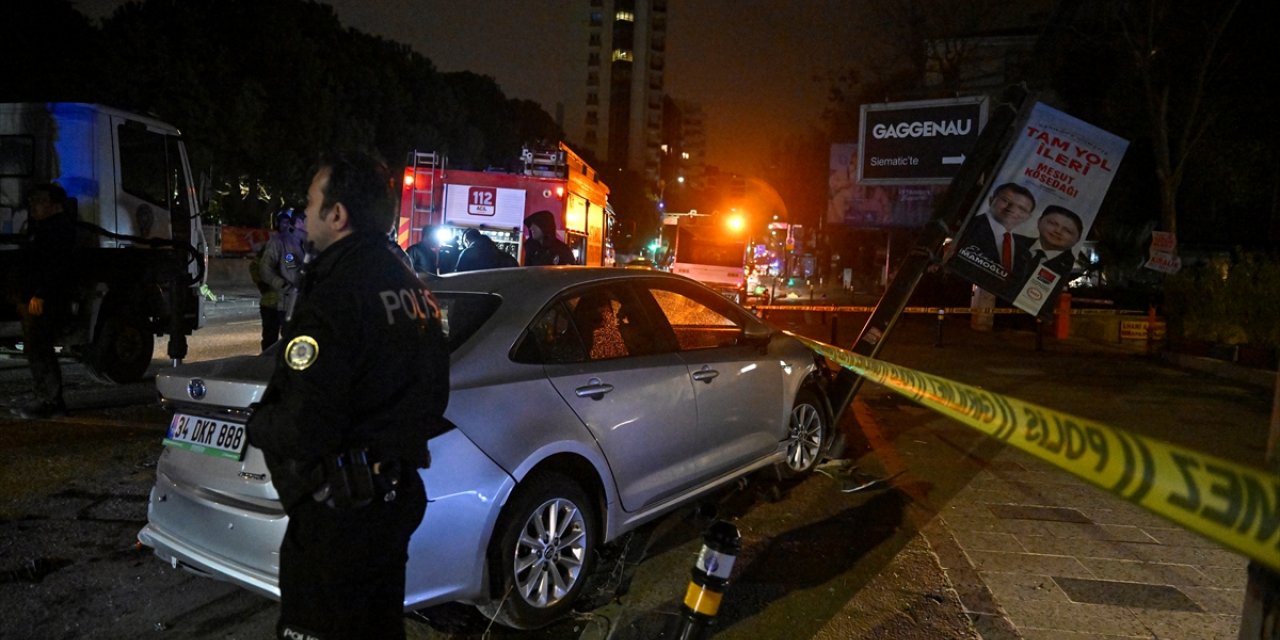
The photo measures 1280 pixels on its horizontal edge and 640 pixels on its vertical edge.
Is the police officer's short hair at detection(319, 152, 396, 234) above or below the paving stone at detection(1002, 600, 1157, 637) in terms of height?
above

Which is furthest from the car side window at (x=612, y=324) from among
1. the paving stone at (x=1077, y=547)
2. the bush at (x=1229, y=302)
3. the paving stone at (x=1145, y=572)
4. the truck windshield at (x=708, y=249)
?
the truck windshield at (x=708, y=249)

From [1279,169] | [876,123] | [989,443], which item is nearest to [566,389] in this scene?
[989,443]

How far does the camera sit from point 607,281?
14.5 ft

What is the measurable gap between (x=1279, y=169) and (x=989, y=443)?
74.0ft

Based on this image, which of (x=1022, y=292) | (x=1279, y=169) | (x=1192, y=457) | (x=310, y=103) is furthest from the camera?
(x=310, y=103)

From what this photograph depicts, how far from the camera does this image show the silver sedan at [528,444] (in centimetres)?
306

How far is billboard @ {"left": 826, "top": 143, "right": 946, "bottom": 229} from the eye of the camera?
30391mm

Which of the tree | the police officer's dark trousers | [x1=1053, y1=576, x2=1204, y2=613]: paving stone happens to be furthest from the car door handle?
the tree

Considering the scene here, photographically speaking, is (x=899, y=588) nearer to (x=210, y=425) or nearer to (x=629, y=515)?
(x=629, y=515)

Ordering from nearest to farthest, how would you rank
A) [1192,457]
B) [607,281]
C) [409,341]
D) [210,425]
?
[1192,457]
[409,341]
[210,425]
[607,281]

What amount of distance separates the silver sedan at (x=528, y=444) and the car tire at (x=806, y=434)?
2.07 feet

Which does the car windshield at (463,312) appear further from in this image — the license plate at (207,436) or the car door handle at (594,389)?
the license plate at (207,436)

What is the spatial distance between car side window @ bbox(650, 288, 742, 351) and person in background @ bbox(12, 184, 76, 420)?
472 centimetres

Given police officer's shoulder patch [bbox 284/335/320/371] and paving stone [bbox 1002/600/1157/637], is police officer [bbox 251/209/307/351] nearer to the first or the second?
police officer's shoulder patch [bbox 284/335/320/371]
